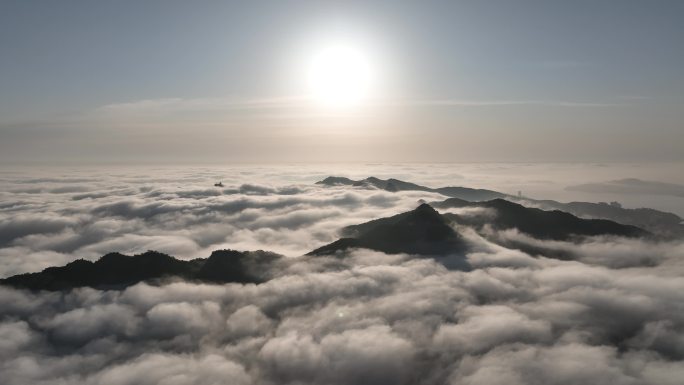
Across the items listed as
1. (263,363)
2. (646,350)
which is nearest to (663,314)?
(646,350)

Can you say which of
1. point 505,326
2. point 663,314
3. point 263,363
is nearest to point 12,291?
point 263,363

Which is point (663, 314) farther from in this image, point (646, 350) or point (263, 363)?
point (263, 363)

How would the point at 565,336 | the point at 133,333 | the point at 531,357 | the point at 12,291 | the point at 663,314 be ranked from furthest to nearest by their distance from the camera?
the point at 12,291
the point at 133,333
the point at 663,314
the point at 565,336
the point at 531,357

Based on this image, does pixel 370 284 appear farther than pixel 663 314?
Yes

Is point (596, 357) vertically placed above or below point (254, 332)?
above

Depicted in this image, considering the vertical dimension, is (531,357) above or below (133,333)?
above

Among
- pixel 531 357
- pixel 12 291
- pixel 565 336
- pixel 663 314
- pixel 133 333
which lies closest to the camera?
pixel 531 357

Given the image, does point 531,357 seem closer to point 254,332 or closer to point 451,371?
point 451,371

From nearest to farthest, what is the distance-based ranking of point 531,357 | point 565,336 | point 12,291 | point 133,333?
point 531,357 → point 565,336 → point 133,333 → point 12,291

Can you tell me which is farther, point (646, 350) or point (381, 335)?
point (381, 335)
